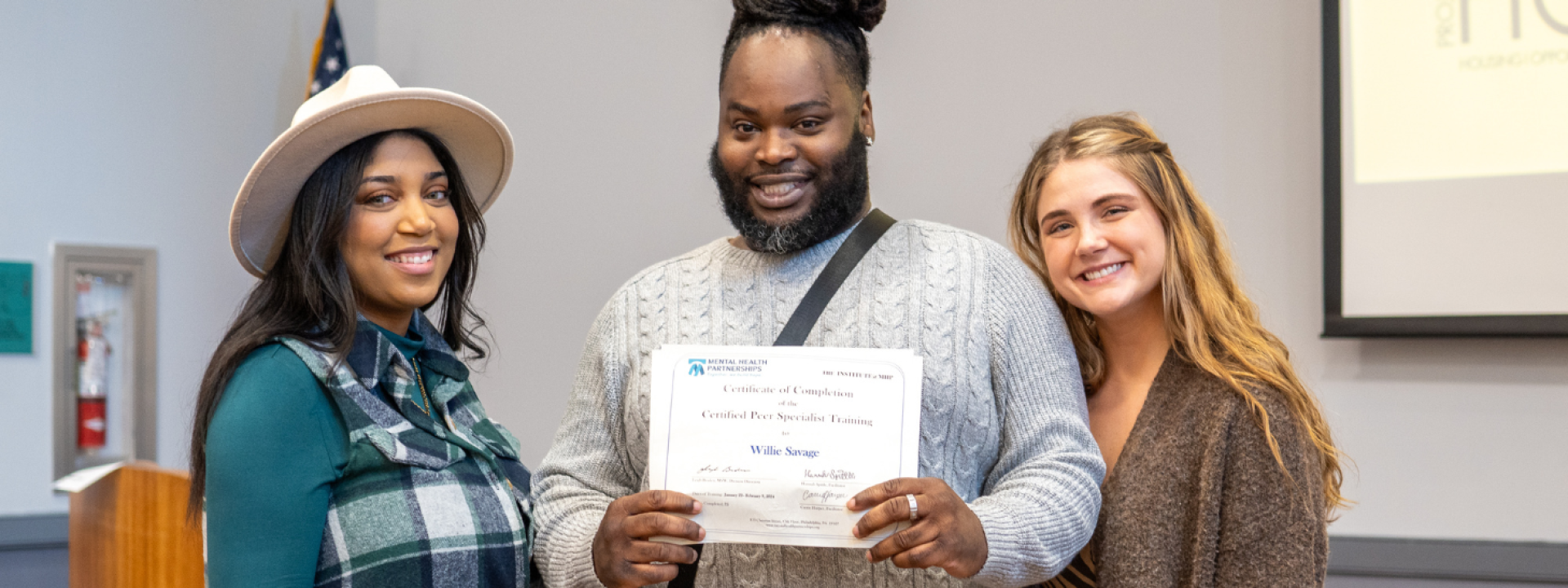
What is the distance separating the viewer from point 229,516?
1.36 meters

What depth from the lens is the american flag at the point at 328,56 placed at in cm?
369

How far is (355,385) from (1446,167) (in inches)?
109

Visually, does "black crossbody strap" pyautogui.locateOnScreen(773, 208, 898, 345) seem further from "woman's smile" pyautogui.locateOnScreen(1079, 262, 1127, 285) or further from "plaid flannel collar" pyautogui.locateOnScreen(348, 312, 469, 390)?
"plaid flannel collar" pyautogui.locateOnScreen(348, 312, 469, 390)

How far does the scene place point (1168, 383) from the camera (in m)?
1.76

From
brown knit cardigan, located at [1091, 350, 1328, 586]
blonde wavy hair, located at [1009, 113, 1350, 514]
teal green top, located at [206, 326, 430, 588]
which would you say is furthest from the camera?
blonde wavy hair, located at [1009, 113, 1350, 514]

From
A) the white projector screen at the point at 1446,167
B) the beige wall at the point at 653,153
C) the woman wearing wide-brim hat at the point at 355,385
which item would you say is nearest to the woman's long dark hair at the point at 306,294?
the woman wearing wide-brim hat at the point at 355,385

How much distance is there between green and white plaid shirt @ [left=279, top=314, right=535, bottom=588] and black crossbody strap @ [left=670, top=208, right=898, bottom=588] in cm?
32

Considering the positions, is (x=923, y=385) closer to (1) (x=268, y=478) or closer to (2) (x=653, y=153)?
(1) (x=268, y=478)

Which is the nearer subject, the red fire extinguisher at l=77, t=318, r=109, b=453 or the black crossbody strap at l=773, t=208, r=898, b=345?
the black crossbody strap at l=773, t=208, r=898, b=345

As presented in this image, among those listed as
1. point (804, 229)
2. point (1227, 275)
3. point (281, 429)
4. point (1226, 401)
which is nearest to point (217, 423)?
point (281, 429)

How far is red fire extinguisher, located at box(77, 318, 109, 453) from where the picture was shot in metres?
3.36

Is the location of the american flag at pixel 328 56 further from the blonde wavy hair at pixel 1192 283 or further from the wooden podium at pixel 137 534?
the blonde wavy hair at pixel 1192 283

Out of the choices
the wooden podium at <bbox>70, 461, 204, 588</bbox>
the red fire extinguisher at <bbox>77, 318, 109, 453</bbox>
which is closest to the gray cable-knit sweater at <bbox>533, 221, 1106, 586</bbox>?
the wooden podium at <bbox>70, 461, 204, 588</bbox>
